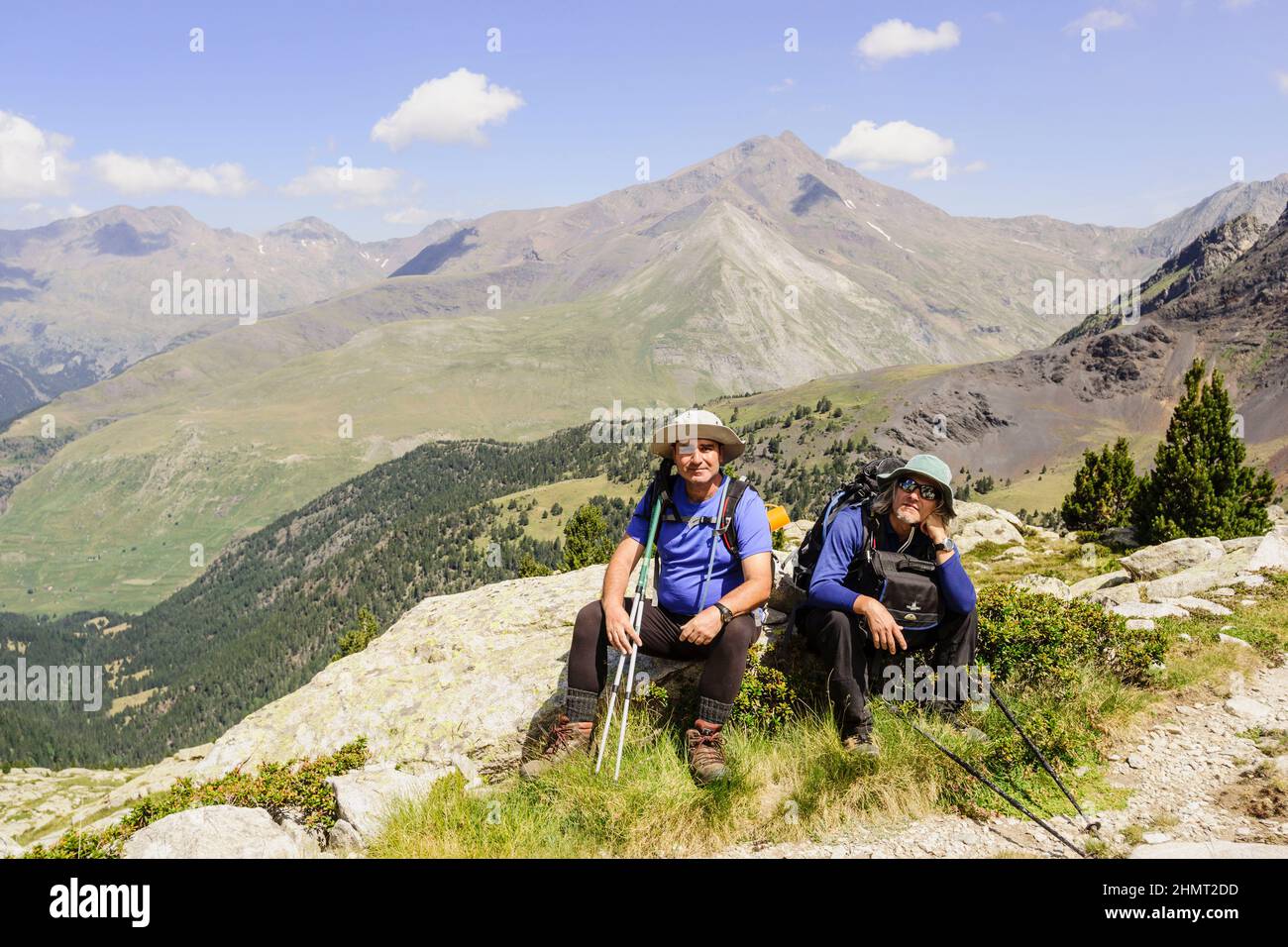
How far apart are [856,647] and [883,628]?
0.43 metres

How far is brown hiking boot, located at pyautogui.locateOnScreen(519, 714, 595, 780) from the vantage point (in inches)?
290

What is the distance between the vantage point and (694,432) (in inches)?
323

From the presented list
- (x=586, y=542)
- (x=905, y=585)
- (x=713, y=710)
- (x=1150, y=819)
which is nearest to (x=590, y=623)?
(x=713, y=710)

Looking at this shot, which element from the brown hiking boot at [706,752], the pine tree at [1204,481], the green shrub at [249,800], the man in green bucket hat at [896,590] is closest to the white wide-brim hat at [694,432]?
the man in green bucket hat at [896,590]

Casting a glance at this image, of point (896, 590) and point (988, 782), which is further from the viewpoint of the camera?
point (896, 590)

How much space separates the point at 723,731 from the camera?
798cm

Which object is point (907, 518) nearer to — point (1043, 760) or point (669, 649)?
point (1043, 760)

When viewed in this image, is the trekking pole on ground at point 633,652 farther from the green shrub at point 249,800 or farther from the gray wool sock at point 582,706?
the green shrub at point 249,800

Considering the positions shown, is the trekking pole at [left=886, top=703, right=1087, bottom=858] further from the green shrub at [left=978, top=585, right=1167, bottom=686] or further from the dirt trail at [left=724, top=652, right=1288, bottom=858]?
the green shrub at [left=978, top=585, right=1167, bottom=686]

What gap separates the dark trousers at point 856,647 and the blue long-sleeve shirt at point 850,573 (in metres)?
0.18

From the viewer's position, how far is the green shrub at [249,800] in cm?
677
